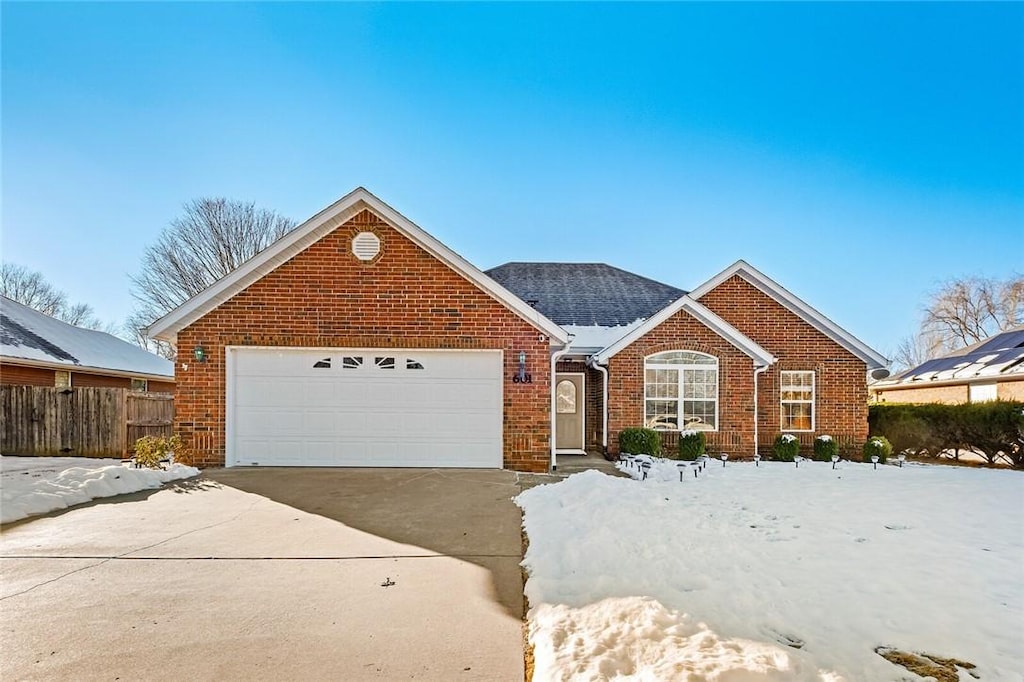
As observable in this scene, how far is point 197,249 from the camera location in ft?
81.1

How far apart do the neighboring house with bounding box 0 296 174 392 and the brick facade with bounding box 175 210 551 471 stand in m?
8.51

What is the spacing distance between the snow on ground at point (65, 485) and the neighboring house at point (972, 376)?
22844mm

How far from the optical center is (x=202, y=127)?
→ 11.9 m

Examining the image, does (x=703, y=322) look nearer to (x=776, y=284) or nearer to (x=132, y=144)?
(x=776, y=284)

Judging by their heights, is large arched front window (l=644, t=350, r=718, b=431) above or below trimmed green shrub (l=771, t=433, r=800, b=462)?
above

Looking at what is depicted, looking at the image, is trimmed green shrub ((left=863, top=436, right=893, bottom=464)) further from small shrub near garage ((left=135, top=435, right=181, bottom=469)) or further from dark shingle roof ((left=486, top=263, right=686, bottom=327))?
small shrub near garage ((left=135, top=435, right=181, bottom=469))

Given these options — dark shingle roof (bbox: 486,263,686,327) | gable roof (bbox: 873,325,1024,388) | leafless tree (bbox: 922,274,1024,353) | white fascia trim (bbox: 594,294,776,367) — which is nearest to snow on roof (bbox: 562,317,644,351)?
dark shingle roof (bbox: 486,263,686,327)

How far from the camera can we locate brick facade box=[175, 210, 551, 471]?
30.8 ft

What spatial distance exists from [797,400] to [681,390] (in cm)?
363

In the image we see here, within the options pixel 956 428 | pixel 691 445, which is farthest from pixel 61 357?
pixel 956 428

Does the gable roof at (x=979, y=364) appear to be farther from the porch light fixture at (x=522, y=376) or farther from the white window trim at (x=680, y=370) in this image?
the porch light fixture at (x=522, y=376)

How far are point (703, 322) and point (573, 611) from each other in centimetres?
1013

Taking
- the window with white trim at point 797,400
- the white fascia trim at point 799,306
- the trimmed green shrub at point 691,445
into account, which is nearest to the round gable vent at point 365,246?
the trimmed green shrub at point 691,445

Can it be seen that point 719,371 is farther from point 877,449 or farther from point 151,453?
point 151,453
